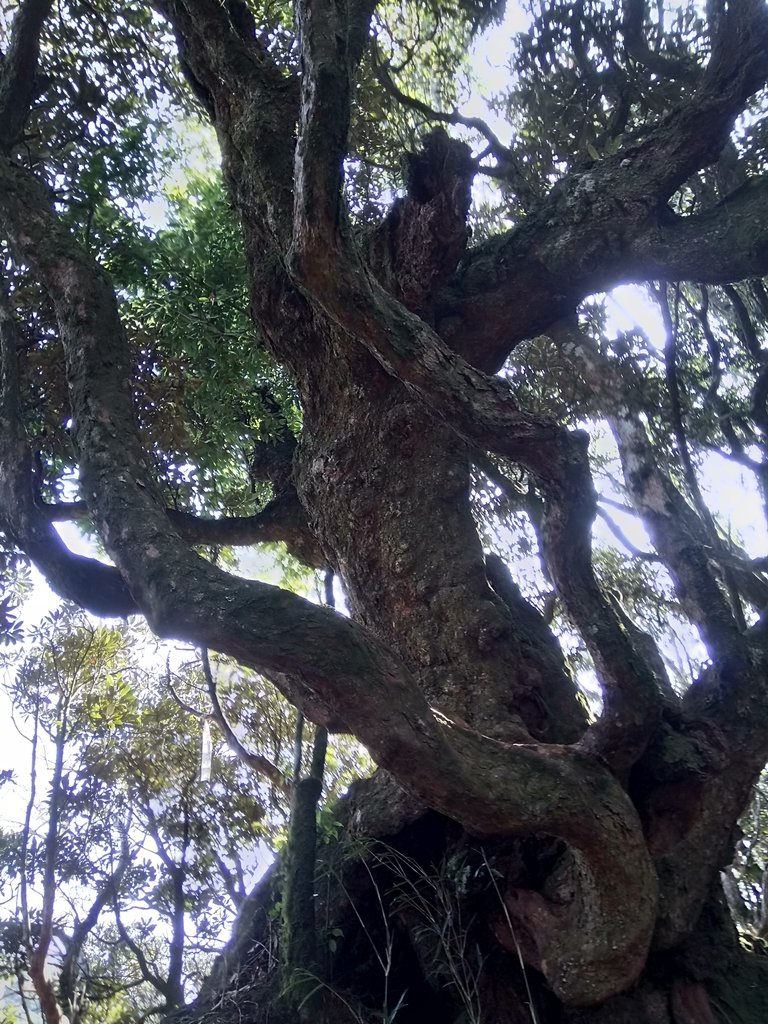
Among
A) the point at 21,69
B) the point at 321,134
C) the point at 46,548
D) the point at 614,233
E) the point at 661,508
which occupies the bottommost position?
the point at 661,508

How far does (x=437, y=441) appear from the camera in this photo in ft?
15.5

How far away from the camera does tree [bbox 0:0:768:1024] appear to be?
3.10 meters

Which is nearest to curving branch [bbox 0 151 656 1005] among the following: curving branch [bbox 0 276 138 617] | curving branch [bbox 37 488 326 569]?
curving branch [bbox 0 276 138 617]

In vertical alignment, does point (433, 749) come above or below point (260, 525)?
below

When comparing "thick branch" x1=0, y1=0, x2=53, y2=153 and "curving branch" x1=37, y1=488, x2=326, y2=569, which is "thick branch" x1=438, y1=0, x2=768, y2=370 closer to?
"curving branch" x1=37, y1=488, x2=326, y2=569

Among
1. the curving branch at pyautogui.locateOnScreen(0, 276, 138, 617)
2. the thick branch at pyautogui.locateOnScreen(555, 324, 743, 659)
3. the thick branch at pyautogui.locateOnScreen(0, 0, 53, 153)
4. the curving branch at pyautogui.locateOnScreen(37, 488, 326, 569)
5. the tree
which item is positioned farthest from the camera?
the thick branch at pyautogui.locateOnScreen(0, 0, 53, 153)

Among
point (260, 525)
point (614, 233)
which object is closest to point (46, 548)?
point (260, 525)

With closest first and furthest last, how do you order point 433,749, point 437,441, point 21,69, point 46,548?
point 433,749 < point 46,548 < point 437,441 < point 21,69

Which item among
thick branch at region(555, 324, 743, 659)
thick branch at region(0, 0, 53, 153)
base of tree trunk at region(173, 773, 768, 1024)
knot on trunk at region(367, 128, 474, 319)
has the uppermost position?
thick branch at region(0, 0, 53, 153)

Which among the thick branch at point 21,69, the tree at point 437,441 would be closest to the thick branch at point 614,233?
the tree at point 437,441

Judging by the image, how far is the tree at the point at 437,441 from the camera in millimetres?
3096

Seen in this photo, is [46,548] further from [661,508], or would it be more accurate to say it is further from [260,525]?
[661,508]

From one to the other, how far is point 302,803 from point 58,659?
5157 millimetres

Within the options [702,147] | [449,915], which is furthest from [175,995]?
[702,147]
